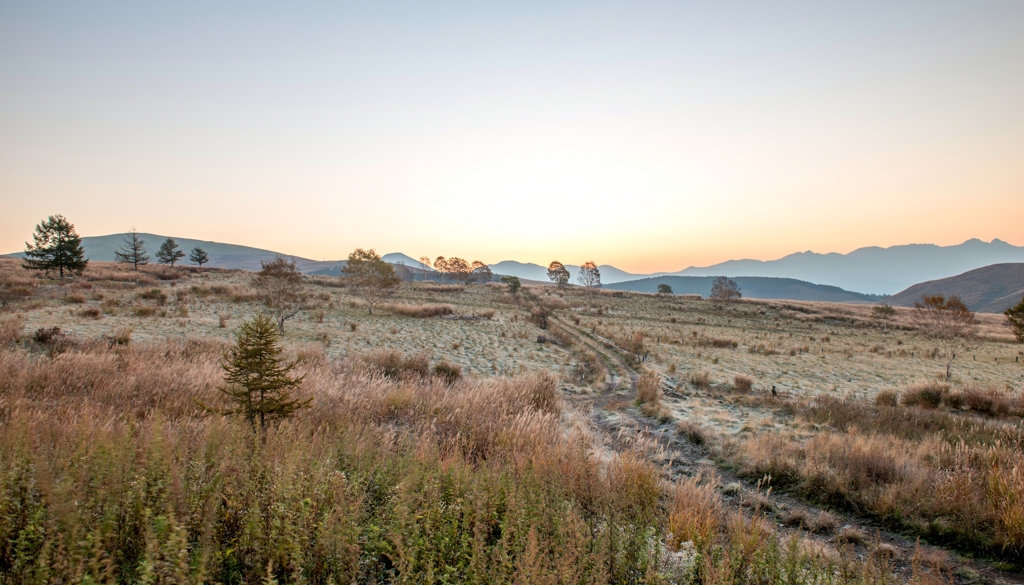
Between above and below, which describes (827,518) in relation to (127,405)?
below

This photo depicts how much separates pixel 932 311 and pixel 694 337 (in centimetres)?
1364

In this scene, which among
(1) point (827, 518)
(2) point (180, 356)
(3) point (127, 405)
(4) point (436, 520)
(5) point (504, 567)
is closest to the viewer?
(5) point (504, 567)

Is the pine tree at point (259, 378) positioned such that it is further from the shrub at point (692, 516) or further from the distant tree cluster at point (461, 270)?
the distant tree cluster at point (461, 270)

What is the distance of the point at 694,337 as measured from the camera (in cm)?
3284

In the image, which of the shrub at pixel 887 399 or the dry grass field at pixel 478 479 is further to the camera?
the shrub at pixel 887 399

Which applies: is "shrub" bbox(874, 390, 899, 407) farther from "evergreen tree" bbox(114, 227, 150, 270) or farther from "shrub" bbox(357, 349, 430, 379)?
"evergreen tree" bbox(114, 227, 150, 270)

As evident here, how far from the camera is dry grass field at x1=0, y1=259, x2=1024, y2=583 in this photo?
3.09 m

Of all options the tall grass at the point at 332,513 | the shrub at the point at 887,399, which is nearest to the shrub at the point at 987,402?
the shrub at the point at 887,399

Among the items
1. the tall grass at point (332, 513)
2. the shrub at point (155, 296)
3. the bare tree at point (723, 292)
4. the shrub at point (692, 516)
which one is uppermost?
the bare tree at point (723, 292)

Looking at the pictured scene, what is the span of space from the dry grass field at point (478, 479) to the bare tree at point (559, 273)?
83719 mm

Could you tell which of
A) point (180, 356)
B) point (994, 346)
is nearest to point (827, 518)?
point (180, 356)

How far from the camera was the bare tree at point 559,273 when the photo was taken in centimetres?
9956

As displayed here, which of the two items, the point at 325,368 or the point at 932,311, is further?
the point at 932,311

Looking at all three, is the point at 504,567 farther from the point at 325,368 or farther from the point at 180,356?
the point at 180,356
